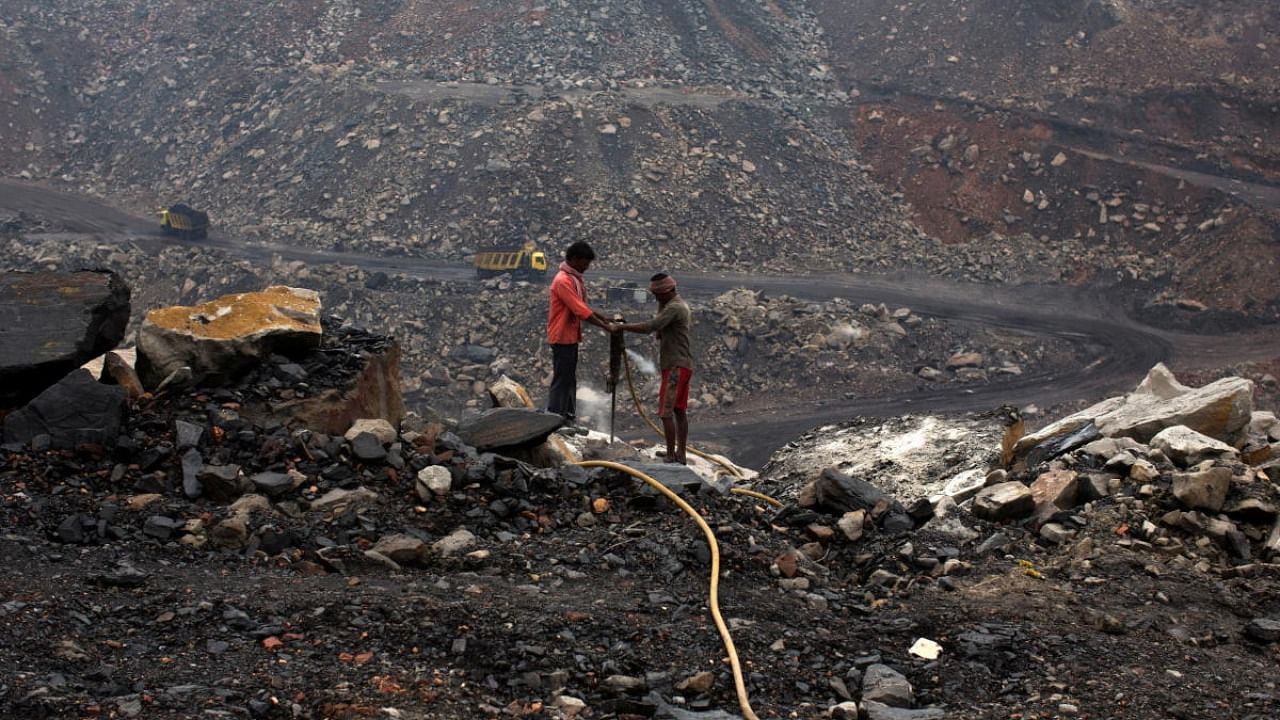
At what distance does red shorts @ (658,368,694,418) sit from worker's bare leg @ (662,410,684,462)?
0.13 ft

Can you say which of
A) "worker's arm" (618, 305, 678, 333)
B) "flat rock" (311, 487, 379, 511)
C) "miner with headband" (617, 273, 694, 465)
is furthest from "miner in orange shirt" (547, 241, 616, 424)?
"flat rock" (311, 487, 379, 511)

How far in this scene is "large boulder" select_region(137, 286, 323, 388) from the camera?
709cm

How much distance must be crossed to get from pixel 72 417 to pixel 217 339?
0.99 meters

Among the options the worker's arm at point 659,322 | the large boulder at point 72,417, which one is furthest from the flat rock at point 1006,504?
the large boulder at point 72,417

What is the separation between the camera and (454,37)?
2892 centimetres

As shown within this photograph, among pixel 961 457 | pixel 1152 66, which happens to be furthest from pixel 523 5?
pixel 961 457

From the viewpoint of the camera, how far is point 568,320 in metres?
8.57

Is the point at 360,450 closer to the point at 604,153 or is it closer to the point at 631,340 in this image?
the point at 631,340

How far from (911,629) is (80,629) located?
379cm

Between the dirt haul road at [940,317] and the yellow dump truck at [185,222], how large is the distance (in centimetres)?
29

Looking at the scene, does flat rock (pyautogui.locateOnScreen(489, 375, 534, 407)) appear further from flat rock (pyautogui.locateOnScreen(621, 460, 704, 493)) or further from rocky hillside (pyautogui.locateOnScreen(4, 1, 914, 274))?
rocky hillside (pyautogui.locateOnScreen(4, 1, 914, 274))

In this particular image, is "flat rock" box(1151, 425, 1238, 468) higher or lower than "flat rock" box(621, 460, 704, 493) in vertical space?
higher

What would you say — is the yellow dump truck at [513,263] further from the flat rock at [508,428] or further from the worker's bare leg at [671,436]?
the flat rock at [508,428]

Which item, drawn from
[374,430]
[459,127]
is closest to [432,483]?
[374,430]
